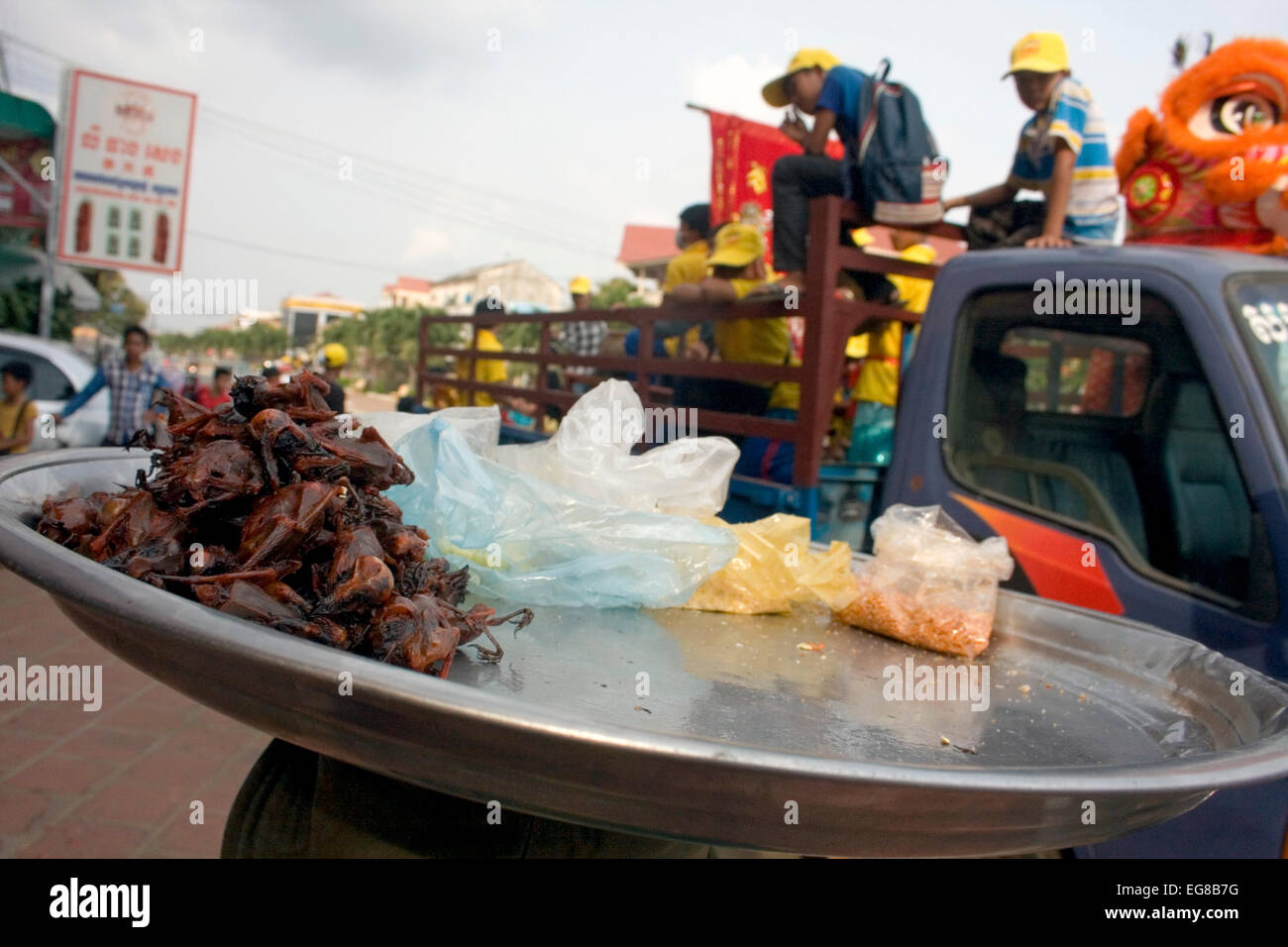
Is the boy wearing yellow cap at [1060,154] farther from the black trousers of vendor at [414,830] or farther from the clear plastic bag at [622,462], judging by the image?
the black trousers of vendor at [414,830]

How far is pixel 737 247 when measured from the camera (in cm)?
424

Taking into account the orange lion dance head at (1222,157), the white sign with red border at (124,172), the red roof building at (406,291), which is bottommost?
the orange lion dance head at (1222,157)

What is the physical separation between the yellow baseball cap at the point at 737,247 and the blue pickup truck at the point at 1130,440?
44.0 inches

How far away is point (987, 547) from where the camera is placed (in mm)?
1894

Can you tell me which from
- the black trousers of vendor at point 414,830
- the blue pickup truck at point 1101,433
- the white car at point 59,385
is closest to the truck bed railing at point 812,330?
the blue pickup truck at point 1101,433

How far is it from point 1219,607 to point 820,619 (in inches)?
48.1

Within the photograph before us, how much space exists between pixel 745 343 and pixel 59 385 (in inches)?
264

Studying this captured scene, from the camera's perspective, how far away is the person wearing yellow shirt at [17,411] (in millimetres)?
6598

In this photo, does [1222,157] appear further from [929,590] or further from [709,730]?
[709,730]

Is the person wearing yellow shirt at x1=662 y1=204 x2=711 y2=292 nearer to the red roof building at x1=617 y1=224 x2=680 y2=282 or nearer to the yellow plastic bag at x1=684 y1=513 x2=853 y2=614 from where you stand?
the yellow plastic bag at x1=684 y1=513 x2=853 y2=614

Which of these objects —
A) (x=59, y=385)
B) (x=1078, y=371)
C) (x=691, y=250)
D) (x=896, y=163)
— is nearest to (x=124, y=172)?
(x=59, y=385)

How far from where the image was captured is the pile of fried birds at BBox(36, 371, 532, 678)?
1077 mm

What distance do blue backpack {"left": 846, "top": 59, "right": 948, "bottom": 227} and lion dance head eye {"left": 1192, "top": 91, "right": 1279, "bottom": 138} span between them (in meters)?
1.15
